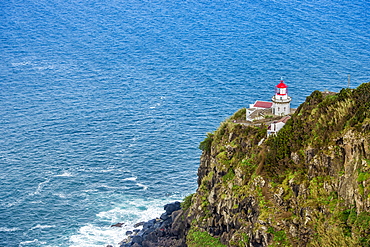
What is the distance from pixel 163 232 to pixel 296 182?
35473mm

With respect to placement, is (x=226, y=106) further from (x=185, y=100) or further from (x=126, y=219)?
(x=126, y=219)

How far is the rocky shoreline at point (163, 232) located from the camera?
115863 millimetres

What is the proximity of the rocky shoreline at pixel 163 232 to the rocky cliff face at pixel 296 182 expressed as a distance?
658 centimetres

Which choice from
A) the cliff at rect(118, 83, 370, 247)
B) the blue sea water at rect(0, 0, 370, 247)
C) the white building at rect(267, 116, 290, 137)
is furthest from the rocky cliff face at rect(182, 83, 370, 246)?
the blue sea water at rect(0, 0, 370, 247)

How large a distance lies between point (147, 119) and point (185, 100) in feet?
49.7

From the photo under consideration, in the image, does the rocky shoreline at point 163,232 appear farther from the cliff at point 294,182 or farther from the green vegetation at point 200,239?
the green vegetation at point 200,239

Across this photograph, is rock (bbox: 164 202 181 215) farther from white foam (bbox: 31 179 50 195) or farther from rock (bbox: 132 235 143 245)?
white foam (bbox: 31 179 50 195)

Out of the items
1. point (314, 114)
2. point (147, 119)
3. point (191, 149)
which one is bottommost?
point (314, 114)

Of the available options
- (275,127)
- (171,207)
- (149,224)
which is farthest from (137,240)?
(275,127)

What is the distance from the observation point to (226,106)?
17975 centimetres

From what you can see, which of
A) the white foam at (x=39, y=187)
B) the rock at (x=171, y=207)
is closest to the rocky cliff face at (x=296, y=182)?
the rock at (x=171, y=207)

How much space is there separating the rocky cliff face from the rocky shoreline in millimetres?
6584

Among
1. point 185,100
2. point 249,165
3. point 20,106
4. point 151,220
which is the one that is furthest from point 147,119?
point 249,165

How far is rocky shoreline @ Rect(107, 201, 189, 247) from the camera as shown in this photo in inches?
4562
